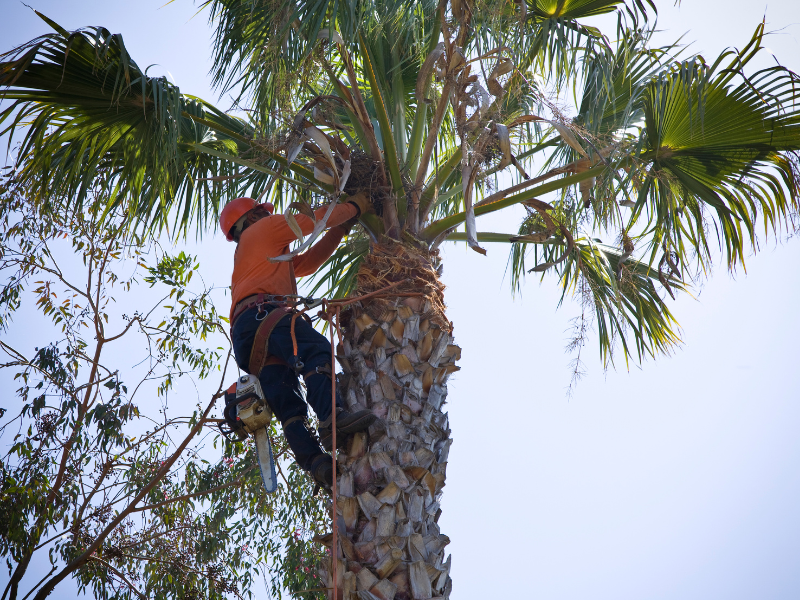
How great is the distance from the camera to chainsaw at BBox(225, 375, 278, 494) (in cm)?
402

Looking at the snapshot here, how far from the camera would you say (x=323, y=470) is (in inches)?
153

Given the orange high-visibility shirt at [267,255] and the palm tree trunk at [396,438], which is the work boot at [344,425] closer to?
the palm tree trunk at [396,438]

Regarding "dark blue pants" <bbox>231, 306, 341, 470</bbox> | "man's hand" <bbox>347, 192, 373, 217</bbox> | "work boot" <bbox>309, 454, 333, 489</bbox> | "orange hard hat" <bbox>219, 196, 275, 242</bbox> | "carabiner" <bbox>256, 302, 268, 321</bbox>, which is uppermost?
"orange hard hat" <bbox>219, 196, 275, 242</bbox>

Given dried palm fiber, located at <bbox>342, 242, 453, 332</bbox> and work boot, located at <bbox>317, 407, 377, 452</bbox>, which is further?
dried palm fiber, located at <bbox>342, 242, 453, 332</bbox>

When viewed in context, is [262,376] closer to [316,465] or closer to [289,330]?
[289,330]

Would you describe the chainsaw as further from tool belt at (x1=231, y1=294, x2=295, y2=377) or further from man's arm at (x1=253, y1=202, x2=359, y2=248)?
man's arm at (x1=253, y1=202, x2=359, y2=248)

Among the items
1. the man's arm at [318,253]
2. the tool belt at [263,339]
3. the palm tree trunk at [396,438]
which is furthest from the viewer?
the man's arm at [318,253]

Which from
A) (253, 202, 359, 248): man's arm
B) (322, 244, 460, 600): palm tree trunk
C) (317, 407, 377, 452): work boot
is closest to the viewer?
(322, 244, 460, 600): palm tree trunk

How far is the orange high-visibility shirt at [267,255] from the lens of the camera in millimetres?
4449

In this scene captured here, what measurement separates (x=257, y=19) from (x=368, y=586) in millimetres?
4007

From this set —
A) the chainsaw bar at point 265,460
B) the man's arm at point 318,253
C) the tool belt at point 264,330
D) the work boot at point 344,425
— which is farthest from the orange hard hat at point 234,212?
the work boot at point 344,425

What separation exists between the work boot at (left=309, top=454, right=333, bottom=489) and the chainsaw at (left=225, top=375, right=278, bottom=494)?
0.26 m

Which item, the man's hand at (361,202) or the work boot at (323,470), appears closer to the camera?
the work boot at (323,470)

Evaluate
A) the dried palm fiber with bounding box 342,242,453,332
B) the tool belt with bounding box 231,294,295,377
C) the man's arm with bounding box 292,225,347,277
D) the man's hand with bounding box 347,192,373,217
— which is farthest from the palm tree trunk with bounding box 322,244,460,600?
the man's arm with bounding box 292,225,347,277
